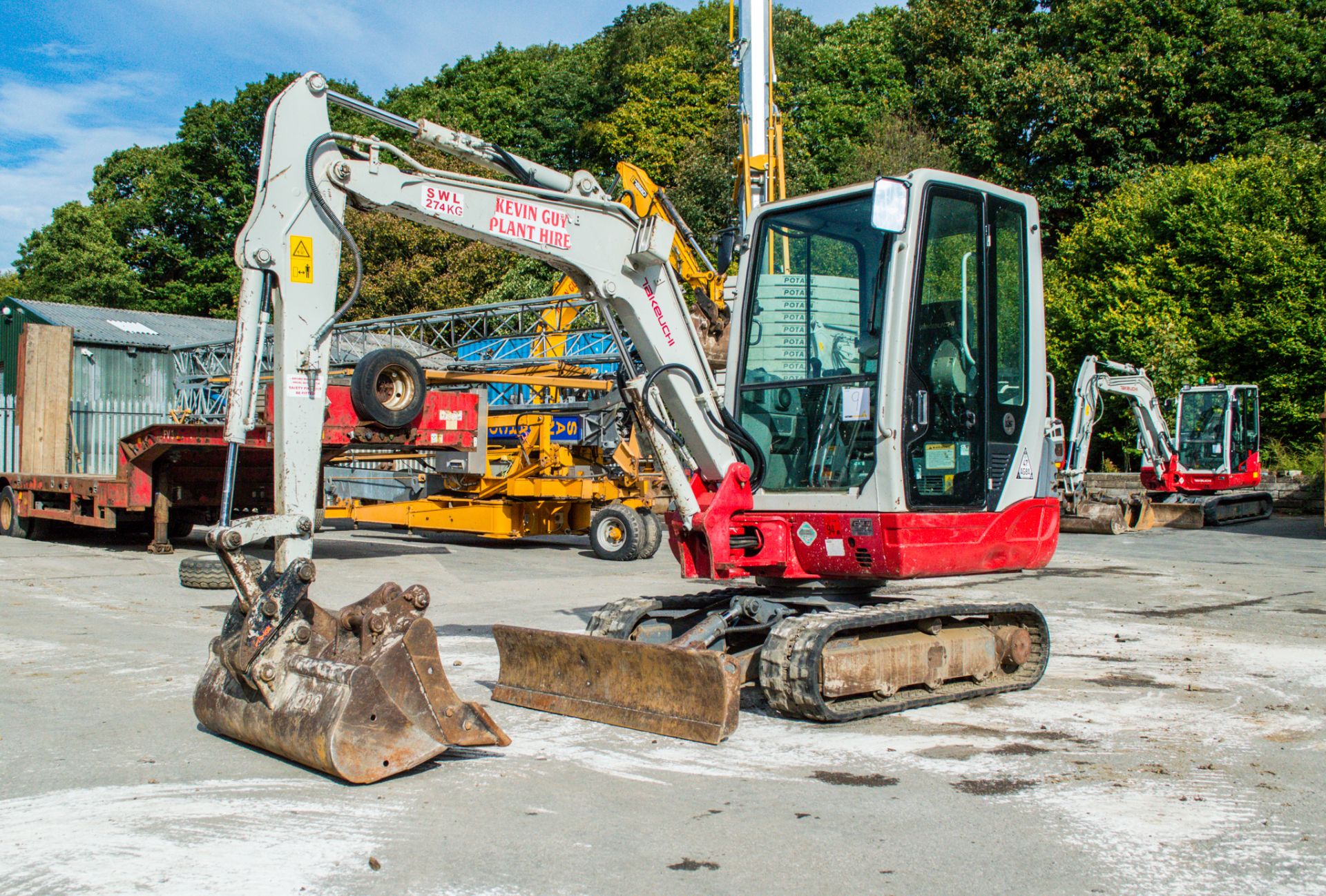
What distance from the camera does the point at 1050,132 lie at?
34.9m

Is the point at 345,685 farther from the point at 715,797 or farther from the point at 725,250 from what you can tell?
the point at 725,250

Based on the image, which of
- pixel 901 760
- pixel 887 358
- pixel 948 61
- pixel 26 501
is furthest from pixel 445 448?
pixel 948 61

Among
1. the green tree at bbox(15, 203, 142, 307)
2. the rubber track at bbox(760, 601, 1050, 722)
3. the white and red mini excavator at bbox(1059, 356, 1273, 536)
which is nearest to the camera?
the rubber track at bbox(760, 601, 1050, 722)

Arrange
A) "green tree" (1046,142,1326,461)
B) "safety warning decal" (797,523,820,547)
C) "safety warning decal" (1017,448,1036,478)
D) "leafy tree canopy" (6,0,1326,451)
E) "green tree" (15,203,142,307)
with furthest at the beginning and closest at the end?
"green tree" (15,203,142,307), "leafy tree canopy" (6,0,1326,451), "green tree" (1046,142,1326,461), "safety warning decal" (1017,448,1036,478), "safety warning decal" (797,523,820,547)

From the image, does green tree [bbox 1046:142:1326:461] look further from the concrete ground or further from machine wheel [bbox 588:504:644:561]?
the concrete ground

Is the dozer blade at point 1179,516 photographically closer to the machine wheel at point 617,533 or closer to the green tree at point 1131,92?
the machine wheel at point 617,533

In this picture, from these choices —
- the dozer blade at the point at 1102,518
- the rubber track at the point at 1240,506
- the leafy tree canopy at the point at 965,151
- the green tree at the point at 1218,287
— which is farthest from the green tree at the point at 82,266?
the rubber track at the point at 1240,506

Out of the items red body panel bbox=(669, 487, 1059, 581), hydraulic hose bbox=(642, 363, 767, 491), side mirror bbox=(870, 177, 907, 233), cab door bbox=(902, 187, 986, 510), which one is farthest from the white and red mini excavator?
side mirror bbox=(870, 177, 907, 233)

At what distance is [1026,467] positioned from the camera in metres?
6.89

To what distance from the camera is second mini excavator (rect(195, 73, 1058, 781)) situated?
5.05m

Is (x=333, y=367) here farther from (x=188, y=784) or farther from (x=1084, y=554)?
(x=188, y=784)

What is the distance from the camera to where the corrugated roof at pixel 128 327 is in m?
30.2

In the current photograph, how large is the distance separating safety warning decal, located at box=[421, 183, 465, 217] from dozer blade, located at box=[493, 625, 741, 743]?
2.23 metres

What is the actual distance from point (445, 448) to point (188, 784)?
9.74m
